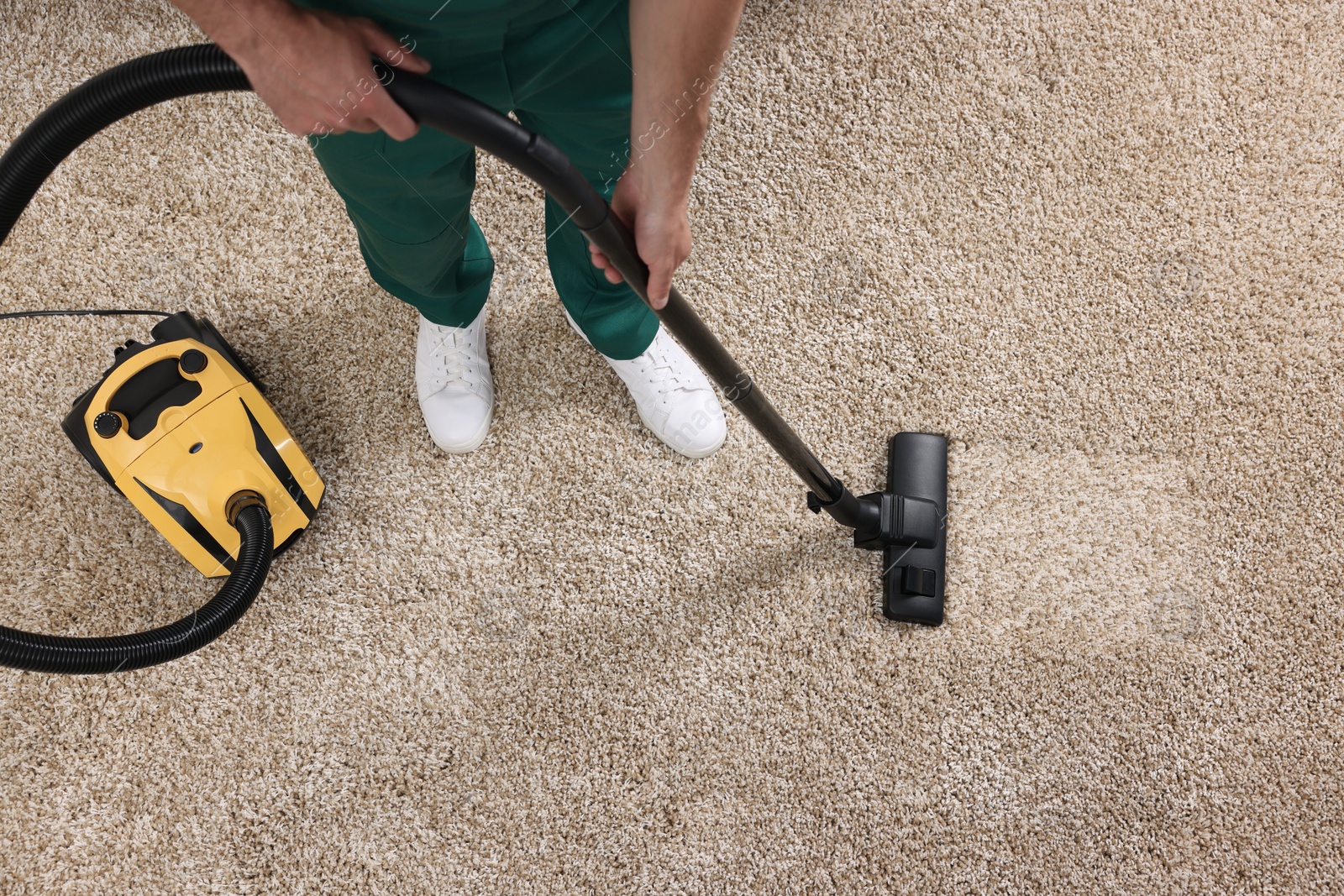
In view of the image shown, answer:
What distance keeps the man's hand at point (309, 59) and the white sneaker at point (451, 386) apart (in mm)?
595

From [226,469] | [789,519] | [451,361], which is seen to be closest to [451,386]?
[451,361]

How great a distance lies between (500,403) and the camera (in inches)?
45.4

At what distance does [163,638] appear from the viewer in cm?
85

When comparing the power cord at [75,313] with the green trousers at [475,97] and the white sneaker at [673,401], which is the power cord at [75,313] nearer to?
the green trousers at [475,97]

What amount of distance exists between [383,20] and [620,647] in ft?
2.66

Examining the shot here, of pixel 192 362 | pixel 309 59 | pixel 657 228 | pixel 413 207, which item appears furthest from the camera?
pixel 192 362

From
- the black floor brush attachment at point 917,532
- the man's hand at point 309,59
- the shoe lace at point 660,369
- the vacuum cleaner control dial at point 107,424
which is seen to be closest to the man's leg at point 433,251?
the man's hand at point 309,59

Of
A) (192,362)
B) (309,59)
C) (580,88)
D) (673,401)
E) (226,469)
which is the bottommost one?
(673,401)

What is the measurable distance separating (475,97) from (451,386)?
1.75ft

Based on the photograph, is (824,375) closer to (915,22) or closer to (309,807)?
(915,22)

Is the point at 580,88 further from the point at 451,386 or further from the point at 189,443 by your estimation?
the point at 189,443

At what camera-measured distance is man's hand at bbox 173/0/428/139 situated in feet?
1.47

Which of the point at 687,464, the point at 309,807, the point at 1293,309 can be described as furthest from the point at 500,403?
the point at 1293,309

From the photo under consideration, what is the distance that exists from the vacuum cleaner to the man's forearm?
0.06 meters
